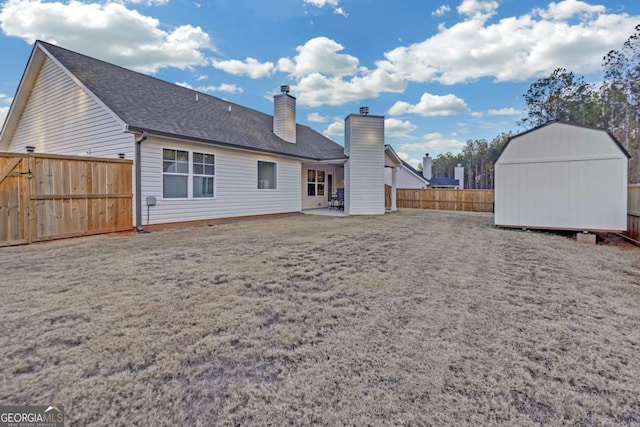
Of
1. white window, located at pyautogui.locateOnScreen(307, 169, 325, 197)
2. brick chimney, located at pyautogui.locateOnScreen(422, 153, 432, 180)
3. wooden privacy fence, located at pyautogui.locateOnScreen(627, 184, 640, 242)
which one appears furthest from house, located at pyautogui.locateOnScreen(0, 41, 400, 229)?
brick chimney, located at pyautogui.locateOnScreen(422, 153, 432, 180)

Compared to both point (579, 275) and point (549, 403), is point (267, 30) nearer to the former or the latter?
point (579, 275)

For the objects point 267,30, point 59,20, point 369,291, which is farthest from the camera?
point 267,30

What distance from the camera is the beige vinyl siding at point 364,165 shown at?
535 inches

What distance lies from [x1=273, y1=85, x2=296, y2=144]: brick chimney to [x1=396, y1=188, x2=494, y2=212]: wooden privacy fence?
9298 millimetres

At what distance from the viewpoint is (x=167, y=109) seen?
31.8 ft

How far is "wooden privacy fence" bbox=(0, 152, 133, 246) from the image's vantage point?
6000mm

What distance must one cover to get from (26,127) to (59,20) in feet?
13.3

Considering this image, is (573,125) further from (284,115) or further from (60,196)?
(60,196)

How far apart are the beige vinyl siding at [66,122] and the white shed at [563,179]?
1065 centimetres

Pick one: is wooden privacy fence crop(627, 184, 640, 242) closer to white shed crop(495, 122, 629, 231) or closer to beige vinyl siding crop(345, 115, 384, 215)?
white shed crop(495, 122, 629, 231)

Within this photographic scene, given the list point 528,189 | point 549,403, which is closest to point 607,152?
point 528,189

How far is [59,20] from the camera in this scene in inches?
408

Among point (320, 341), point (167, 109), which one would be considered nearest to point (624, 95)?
point (167, 109)
